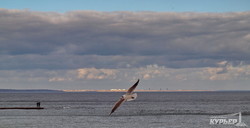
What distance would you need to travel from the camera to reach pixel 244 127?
6122cm

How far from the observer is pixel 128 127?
60125 millimetres

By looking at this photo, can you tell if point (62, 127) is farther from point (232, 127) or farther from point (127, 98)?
point (127, 98)

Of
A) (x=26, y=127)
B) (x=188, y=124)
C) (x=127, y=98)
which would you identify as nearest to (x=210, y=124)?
(x=188, y=124)

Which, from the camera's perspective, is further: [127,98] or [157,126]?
[157,126]

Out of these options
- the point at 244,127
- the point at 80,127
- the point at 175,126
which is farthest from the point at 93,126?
the point at 244,127

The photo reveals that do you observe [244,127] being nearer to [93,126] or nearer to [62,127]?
[93,126]

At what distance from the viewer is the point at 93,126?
61.8 metres

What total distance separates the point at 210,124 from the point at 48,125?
2351cm

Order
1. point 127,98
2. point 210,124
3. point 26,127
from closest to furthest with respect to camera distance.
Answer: point 127,98 → point 26,127 → point 210,124

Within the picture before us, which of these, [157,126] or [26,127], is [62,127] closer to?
Result: [26,127]

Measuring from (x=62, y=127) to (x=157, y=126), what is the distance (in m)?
13.1

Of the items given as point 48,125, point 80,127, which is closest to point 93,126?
point 80,127

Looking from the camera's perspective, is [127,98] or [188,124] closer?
[127,98]

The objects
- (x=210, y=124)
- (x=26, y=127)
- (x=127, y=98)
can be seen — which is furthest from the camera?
(x=210, y=124)
